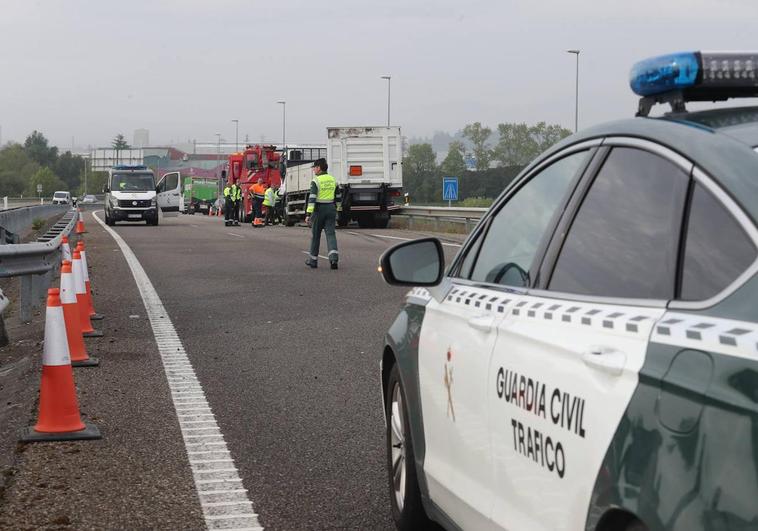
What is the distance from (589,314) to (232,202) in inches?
1900

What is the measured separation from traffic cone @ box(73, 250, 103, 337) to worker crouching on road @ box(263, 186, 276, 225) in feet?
121

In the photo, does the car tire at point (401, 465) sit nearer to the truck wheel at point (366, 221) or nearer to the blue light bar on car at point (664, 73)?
the blue light bar on car at point (664, 73)

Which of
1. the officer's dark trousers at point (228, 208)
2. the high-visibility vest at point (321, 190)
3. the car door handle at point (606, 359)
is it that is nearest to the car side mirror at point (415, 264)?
the car door handle at point (606, 359)

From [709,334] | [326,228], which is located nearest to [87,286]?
[326,228]

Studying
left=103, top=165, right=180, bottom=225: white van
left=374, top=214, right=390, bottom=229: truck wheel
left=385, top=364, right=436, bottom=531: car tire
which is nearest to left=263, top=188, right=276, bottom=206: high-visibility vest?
left=103, top=165, right=180, bottom=225: white van

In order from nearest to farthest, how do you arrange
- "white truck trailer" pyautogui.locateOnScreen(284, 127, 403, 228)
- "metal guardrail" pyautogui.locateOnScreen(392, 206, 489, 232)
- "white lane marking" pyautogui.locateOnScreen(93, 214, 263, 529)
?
"white lane marking" pyautogui.locateOnScreen(93, 214, 263, 529) → "metal guardrail" pyautogui.locateOnScreen(392, 206, 489, 232) → "white truck trailer" pyautogui.locateOnScreen(284, 127, 403, 228)

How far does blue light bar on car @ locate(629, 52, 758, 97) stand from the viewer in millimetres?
3090

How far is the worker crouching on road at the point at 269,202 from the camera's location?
48.7 metres

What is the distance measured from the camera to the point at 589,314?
3.01m

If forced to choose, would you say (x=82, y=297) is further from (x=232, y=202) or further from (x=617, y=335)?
(x=232, y=202)

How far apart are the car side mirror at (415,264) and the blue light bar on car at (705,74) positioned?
147cm

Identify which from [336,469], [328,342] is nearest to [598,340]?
[336,469]

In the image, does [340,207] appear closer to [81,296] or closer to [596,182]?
[81,296]

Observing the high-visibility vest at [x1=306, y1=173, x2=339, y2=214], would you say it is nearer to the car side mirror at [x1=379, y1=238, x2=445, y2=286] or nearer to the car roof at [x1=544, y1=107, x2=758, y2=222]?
the car side mirror at [x1=379, y1=238, x2=445, y2=286]
